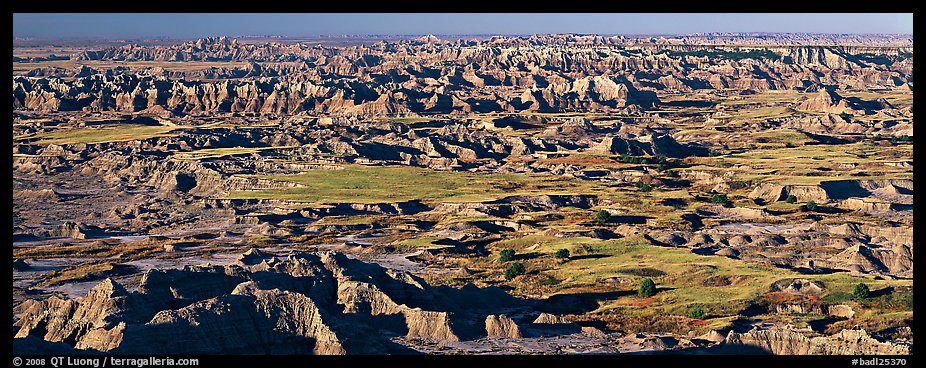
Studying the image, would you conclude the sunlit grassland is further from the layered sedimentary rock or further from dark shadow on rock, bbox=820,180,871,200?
the layered sedimentary rock

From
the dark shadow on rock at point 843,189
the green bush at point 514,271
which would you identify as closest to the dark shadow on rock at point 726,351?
the green bush at point 514,271

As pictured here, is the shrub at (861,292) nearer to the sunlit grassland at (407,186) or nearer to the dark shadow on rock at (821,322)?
the dark shadow on rock at (821,322)

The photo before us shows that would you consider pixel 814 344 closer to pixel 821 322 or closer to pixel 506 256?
pixel 821 322

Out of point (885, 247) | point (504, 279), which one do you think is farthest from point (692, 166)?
point (504, 279)

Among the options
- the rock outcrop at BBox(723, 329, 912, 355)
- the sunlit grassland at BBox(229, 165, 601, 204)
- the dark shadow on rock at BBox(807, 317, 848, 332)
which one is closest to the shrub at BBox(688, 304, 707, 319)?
the dark shadow on rock at BBox(807, 317, 848, 332)

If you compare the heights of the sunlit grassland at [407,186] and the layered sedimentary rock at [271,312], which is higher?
the sunlit grassland at [407,186]
